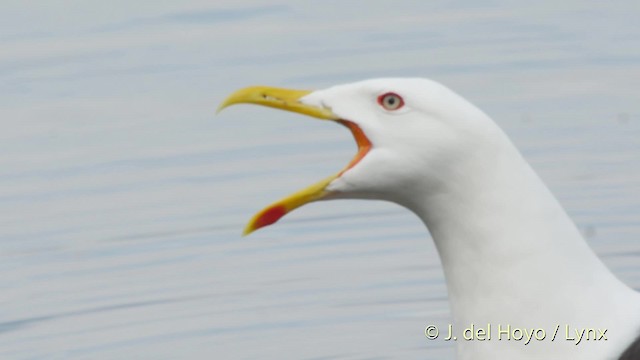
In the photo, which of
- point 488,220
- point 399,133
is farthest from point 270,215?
point 488,220

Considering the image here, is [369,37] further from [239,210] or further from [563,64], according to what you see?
[239,210]

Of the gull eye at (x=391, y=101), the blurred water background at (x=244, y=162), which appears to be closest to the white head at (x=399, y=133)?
the gull eye at (x=391, y=101)

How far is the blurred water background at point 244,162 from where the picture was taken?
31.9 ft

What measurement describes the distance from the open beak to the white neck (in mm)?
251

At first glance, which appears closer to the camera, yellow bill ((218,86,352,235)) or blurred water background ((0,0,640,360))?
yellow bill ((218,86,352,235))

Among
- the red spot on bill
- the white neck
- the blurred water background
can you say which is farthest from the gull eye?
the blurred water background

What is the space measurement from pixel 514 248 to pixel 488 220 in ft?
0.37

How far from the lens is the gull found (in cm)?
646

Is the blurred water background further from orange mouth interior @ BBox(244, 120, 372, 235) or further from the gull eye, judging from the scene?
the gull eye

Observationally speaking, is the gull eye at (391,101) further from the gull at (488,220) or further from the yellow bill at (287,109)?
the yellow bill at (287,109)

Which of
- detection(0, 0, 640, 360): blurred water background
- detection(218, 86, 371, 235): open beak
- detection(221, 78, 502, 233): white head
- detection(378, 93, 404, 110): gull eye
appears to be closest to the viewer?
detection(221, 78, 502, 233): white head

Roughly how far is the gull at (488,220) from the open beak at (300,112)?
0.5 inches

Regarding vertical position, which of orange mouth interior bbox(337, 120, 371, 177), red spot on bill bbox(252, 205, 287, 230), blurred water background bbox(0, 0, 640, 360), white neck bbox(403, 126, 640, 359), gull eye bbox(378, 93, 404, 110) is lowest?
white neck bbox(403, 126, 640, 359)

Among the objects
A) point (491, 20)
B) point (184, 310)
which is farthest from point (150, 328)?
point (491, 20)
